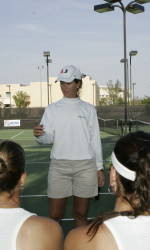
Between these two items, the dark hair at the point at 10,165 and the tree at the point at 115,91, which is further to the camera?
the tree at the point at 115,91

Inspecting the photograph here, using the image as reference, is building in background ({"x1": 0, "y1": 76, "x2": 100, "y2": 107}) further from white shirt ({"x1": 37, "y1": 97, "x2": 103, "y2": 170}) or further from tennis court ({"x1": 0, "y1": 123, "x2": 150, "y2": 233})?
white shirt ({"x1": 37, "y1": 97, "x2": 103, "y2": 170})

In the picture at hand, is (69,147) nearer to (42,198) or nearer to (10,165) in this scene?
(10,165)

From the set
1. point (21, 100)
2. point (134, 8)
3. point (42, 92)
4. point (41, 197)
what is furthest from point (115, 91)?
point (41, 197)

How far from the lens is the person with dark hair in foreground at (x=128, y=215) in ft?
5.32

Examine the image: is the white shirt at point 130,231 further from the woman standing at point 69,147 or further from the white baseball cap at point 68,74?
the white baseball cap at point 68,74

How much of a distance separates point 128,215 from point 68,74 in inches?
83.1

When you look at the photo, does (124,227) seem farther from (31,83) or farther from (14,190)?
(31,83)

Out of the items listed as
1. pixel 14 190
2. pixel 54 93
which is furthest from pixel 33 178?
pixel 54 93


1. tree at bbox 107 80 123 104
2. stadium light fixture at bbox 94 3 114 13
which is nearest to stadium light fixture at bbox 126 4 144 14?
stadium light fixture at bbox 94 3 114 13

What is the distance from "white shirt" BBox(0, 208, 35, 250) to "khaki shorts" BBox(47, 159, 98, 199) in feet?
5.77

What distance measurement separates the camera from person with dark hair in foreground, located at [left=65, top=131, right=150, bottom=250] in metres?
1.62

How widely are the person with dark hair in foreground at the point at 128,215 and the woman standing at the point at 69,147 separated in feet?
6.14

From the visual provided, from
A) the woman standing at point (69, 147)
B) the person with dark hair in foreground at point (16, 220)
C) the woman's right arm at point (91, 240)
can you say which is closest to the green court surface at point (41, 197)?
the woman standing at point (69, 147)

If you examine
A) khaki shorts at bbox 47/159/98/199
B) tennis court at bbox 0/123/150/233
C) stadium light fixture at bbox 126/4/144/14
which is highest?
stadium light fixture at bbox 126/4/144/14
